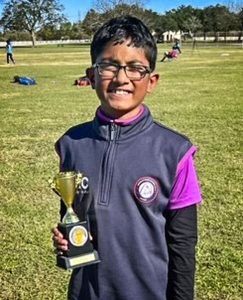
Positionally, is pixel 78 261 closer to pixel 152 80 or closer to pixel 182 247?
pixel 182 247

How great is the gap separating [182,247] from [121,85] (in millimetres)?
617

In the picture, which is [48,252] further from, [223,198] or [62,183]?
[62,183]

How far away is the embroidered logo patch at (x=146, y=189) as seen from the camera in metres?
1.81

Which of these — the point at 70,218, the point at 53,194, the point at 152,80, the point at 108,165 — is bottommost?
the point at 53,194

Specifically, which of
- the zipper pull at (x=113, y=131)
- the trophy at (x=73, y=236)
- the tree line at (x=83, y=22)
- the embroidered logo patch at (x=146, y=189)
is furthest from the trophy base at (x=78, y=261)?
the tree line at (x=83, y=22)

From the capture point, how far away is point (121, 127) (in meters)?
1.87

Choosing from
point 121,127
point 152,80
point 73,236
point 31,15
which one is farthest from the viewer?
point 31,15

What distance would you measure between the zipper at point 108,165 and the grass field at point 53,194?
82.7 inches

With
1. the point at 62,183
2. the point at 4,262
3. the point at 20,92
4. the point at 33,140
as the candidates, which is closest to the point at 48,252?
the point at 4,262

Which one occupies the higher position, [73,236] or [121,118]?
[121,118]

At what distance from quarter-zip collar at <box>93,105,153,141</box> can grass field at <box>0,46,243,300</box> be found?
7.05ft

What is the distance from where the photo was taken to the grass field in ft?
13.0

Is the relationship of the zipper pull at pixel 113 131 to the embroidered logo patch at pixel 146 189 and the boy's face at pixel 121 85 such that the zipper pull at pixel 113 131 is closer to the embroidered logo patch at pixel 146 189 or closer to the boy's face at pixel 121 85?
the boy's face at pixel 121 85

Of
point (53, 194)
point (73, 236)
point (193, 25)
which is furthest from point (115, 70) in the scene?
point (193, 25)
